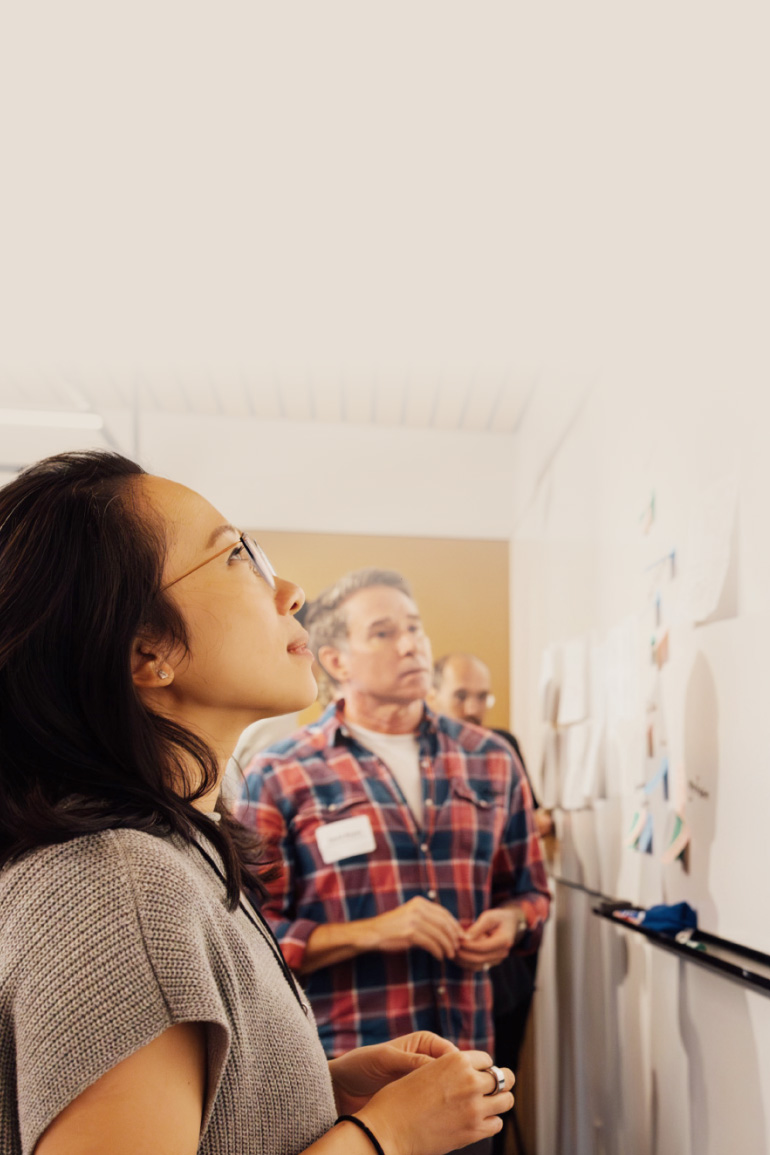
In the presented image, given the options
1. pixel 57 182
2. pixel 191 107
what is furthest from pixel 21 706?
pixel 57 182

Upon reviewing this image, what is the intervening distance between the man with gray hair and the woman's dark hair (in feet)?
4.25

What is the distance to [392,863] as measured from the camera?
2211 millimetres

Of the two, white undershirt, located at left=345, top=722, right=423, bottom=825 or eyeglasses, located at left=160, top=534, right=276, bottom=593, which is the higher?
eyeglasses, located at left=160, top=534, right=276, bottom=593

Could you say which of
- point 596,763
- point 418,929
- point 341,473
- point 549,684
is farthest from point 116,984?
point 341,473

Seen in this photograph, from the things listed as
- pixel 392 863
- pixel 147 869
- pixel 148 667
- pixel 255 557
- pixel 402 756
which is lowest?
pixel 392 863

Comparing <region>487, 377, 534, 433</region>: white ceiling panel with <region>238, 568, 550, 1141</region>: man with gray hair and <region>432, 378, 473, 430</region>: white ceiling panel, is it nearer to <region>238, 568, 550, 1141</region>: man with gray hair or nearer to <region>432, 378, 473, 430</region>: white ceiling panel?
<region>432, 378, 473, 430</region>: white ceiling panel

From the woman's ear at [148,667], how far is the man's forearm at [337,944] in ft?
4.40

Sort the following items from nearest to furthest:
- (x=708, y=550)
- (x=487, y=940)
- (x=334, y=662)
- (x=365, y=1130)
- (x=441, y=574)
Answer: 1. (x=365, y=1130)
2. (x=708, y=550)
3. (x=487, y=940)
4. (x=334, y=662)
5. (x=441, y=574)

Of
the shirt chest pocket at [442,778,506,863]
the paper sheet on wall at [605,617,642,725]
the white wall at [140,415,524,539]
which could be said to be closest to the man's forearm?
the shirt chest pocket at [442,778,506,863]

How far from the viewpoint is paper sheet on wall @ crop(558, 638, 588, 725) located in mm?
2832

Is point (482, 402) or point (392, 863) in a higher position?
point (482, 402)

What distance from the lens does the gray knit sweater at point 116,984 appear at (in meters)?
0.65

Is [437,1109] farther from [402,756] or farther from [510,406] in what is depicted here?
[510,406]

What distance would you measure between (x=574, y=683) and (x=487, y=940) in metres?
1.04
